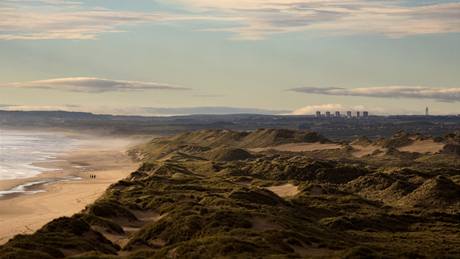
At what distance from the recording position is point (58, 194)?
322 feet

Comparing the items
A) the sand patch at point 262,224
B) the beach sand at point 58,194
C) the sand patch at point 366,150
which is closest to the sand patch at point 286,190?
the beach sand at point 58,194

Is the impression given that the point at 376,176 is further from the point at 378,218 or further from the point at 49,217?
the point at 49,217

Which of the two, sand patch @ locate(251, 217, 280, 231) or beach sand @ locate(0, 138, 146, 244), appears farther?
beach sand @ locate(0, 138, 146, 244)

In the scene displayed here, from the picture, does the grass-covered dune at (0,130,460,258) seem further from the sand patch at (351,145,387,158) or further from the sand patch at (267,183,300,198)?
the sand patch at (351,145,387,158)

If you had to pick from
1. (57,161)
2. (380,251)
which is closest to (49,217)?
(380,251)

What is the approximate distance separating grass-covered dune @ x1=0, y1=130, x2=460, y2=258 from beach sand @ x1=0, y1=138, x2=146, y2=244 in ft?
22.7

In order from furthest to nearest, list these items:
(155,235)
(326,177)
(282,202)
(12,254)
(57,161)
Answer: (57,161)
(326,177)
(282,202)
(155,235)
(12,254)

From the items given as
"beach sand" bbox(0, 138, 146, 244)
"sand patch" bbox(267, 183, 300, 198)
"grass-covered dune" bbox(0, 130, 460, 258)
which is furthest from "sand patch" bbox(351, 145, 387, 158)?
"sand patch" bbox(267, 183, 300, 198)

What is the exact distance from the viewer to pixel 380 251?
137ft

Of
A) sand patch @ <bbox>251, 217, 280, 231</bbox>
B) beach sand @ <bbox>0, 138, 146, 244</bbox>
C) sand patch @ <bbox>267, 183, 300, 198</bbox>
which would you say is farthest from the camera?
sand patch @ <bbox>267, 183, 300, 198</bbox>

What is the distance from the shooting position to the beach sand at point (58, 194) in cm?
7038

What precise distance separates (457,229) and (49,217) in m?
39.2

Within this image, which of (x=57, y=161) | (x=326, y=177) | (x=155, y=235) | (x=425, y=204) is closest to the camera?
(x=155, y=235)

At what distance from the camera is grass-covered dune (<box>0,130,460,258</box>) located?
4059cm
